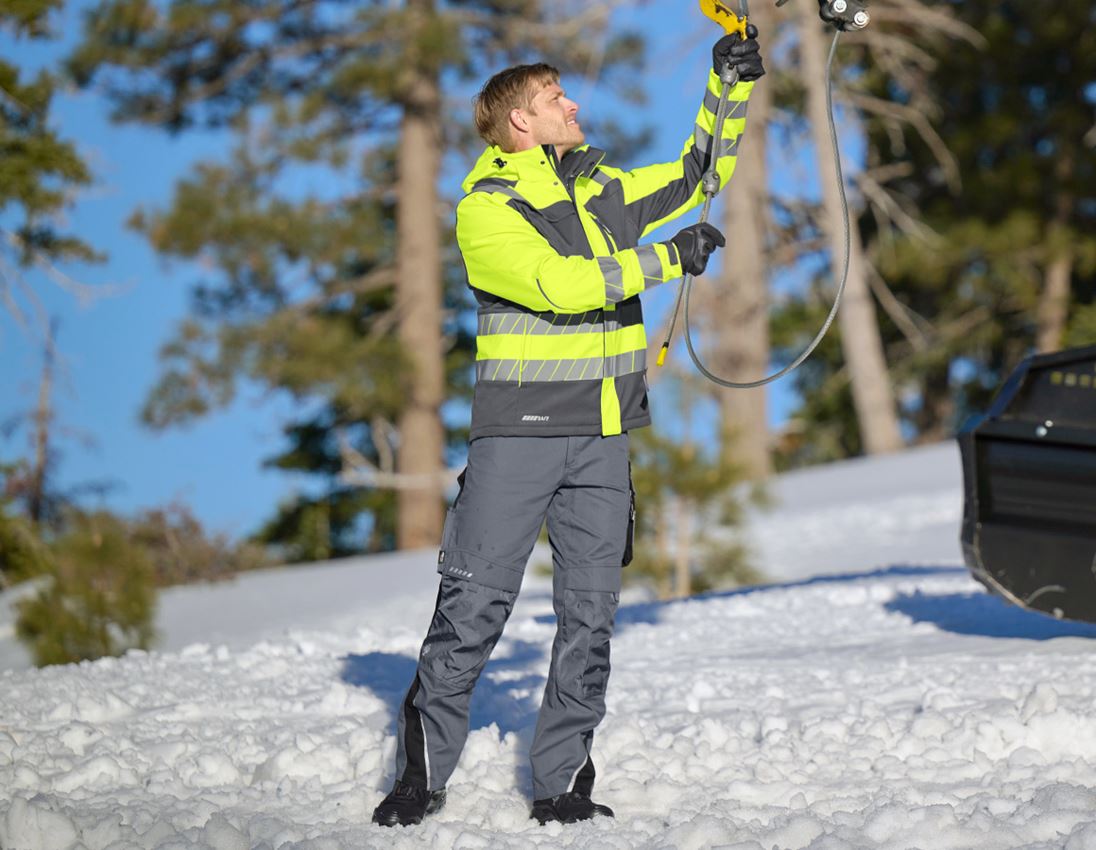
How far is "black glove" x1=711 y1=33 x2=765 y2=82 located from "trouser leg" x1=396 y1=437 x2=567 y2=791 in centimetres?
113

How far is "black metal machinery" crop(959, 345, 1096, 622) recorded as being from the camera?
497cm

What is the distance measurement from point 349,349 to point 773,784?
13.3 m

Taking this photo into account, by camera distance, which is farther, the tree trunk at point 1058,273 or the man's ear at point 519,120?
the tree trunk at point 1058,273

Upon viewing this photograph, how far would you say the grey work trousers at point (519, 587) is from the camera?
3.55 meters

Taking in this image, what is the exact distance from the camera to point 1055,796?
344 cm

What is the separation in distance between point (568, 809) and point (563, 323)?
3.98ft

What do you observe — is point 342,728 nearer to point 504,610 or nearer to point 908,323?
point 504,610

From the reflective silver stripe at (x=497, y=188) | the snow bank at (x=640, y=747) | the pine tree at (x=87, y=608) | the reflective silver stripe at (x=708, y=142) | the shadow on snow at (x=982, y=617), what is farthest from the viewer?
the pine tree at (x=87, y=608)

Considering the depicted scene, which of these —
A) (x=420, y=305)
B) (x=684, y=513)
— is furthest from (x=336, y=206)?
(x=684, y=513)

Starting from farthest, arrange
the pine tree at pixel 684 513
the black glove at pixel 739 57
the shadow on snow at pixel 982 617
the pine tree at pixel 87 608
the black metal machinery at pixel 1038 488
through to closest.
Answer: the pine tree at pixel 684 513
the pine tree at pixel 87 608
the shadow on snow at pixel 982 617
the black metal machinery at pixel 1038 488
the black glove at pixel 739 57

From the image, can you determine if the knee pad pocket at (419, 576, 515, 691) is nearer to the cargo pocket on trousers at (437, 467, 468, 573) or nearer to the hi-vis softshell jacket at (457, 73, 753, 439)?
the cargo pocket on trousers at (437, 467, 468, 573)

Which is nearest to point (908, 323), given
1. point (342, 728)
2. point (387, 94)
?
point (387, 94)

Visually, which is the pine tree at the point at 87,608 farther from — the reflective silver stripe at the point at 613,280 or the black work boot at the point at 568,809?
the reflective silver stripe at the point at 613,280

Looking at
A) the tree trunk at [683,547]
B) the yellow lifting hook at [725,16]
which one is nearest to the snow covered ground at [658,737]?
the yellow lifting hook at [725,16]
